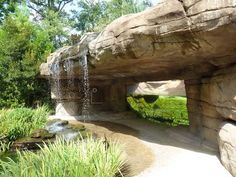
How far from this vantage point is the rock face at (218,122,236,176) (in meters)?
5.26

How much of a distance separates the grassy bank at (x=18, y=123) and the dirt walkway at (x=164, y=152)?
82.4 inches

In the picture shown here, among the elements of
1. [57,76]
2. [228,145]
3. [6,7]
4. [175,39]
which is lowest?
[228,145]

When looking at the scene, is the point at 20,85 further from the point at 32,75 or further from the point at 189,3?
the point at 189,3

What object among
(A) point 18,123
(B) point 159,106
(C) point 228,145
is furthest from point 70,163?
(B) point 159,106

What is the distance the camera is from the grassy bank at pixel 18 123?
8.58 m

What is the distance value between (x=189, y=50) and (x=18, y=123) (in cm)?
622

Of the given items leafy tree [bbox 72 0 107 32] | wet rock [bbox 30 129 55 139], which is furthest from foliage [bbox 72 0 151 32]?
wet rock [bbox 30 129 55 139]

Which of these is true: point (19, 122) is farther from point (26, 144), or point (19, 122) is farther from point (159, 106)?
point (159, 106)

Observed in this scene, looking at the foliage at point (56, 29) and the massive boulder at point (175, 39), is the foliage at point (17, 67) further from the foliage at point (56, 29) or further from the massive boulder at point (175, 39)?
the massive boulder at point (175, 39)

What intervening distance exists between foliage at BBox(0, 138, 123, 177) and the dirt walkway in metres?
0.78

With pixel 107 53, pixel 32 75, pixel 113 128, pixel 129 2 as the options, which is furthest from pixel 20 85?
pixel 129 2

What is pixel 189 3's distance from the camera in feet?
16.1

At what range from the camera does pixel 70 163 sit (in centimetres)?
456

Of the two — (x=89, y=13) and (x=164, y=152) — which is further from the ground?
(x=89, y=13)
